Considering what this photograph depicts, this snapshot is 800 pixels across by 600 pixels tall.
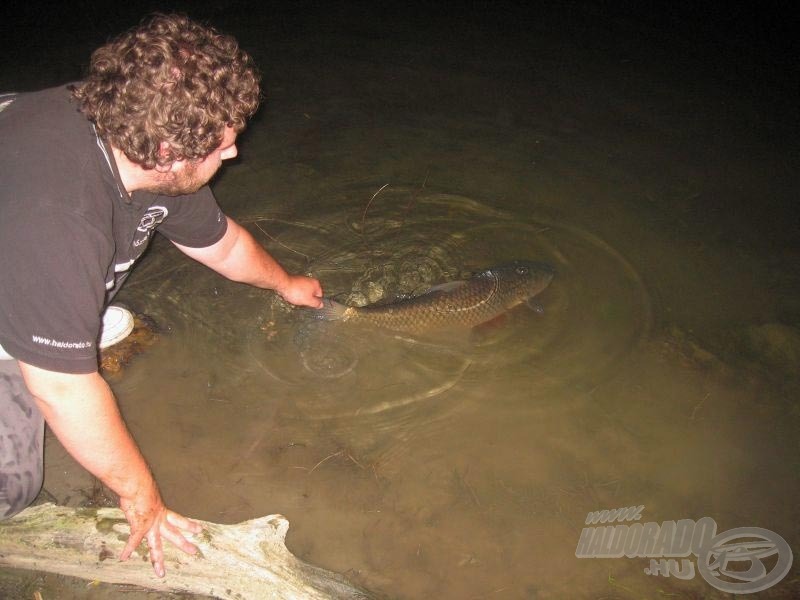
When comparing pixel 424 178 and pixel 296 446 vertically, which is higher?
pixel 424 178

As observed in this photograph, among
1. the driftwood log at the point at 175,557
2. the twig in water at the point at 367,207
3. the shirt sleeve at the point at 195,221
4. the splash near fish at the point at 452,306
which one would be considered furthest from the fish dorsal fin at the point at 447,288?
the driftwood log at the point at 175,557

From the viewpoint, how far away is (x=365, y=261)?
4445mm

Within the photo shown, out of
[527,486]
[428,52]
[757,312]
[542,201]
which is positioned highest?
[428,52]

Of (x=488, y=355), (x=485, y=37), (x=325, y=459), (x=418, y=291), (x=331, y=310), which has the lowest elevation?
(x=325, y=459)

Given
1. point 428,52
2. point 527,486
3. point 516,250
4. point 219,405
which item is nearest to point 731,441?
point 527,486

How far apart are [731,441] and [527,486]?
136 cm

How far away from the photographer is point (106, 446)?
6.73 ft

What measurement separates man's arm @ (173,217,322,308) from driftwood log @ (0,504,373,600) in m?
1.33

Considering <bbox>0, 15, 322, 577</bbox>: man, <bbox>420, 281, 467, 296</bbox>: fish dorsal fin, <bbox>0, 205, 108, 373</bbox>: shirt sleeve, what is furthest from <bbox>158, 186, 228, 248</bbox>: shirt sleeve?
<bbox>420, 281, 467, 296</bbox>: fish dorsal fin

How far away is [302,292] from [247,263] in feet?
1.47

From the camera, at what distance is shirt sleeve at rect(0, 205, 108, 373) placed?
1.73m

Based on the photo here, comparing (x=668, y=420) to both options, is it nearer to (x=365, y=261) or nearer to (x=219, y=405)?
(x=365, y=261)

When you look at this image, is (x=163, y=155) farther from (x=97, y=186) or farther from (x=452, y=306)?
(x=452, y=306)

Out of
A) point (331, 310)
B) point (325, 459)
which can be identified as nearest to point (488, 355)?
point (331, 310)
